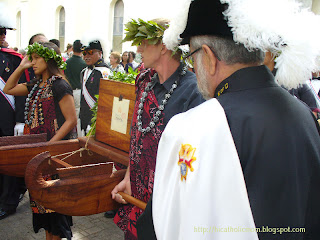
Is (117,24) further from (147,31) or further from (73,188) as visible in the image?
(73,188)

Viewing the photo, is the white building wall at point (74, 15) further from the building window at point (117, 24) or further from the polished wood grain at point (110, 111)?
the polished wood grain at point (110, 111)

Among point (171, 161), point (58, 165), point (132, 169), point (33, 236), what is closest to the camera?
point (171, 161)

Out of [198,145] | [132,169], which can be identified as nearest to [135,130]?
[132,169]

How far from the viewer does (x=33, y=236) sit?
11.7 ft

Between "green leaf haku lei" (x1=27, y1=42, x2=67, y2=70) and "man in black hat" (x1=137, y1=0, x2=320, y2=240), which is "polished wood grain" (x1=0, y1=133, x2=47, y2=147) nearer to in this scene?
"green leaf haku lei" (x1=27, y1=42, x2=67, y2=70)

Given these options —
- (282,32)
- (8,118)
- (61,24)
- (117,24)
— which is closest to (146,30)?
(282,32)

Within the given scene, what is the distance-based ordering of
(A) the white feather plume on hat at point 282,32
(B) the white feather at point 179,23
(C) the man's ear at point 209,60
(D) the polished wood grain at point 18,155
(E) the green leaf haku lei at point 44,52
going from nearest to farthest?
(A) the white feather plume on hat at point 282,32
(C) the man's ear at point 209,60
(B) the white feather at point 179,23
(D) the polished wood grain at point 18,155
(E) the green leaf haku lei at point 44,52

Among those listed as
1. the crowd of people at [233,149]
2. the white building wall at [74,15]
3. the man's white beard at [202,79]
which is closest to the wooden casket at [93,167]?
the crowd of people at [233,149]

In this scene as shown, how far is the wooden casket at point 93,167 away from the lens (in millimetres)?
1943

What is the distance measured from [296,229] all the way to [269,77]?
1.83 feet

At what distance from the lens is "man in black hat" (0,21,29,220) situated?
13.4 ft

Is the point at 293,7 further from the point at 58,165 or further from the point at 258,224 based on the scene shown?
the point at 58,165

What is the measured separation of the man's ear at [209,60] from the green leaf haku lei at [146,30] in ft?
2.62

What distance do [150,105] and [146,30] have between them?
0.48m
